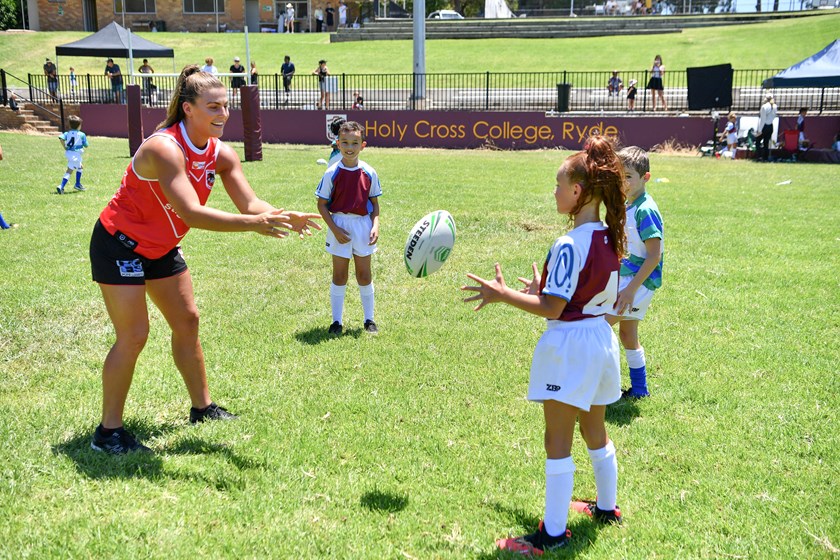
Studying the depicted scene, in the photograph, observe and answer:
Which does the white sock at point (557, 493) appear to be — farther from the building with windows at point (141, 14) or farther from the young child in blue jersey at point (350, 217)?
the building with windows at point (141, 14)

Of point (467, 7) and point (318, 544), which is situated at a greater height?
point (467, 7)

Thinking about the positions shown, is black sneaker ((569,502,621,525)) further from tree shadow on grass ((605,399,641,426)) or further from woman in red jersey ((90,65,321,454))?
woman in red jersey ((90,65,321,454))

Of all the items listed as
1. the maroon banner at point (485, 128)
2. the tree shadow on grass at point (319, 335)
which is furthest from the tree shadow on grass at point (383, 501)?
the maroon banner at point (485, 128)

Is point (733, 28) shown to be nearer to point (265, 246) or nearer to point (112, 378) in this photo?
point (265, 246)

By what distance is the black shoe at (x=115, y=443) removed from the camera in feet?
16.0

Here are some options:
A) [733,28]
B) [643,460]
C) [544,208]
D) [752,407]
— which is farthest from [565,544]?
[733,28]

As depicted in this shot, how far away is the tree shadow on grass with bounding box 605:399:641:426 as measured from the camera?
5.63m

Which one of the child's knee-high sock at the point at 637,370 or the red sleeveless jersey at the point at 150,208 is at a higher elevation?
the red sleeveless jersey at the point at 150,208

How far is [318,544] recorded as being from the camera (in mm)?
3963

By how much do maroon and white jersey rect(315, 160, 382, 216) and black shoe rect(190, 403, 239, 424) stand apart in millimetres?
2752

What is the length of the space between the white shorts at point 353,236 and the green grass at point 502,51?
126 ft

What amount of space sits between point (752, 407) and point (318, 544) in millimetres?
3566

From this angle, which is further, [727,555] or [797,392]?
[797,392]

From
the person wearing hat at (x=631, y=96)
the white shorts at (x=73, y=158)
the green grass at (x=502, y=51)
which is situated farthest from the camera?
the green grass at (x=502, y=51)
